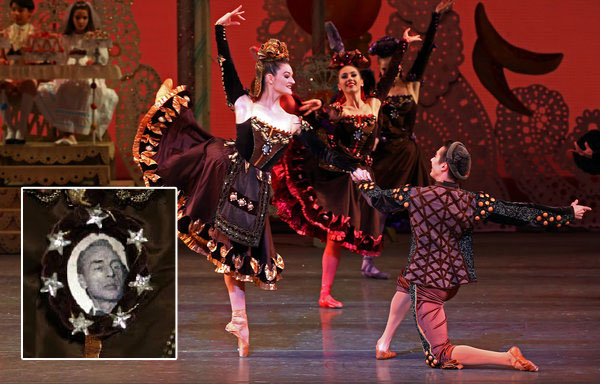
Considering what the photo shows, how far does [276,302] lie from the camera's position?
6.07m

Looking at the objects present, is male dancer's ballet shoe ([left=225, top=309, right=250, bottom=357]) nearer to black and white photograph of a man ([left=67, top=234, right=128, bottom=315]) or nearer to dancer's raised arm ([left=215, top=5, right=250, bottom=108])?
black and white photograph of a man ([left=67, top=234, right=128, bottom=315])

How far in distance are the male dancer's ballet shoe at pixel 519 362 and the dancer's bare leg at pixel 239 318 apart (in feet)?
3.82

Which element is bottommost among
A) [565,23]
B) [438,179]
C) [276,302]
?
[276,302]

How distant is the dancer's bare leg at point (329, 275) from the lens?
233 inches

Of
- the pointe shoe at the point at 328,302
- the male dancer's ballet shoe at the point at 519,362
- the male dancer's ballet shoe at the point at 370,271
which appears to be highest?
the male dancer's ballet shoe at the point at 519,362

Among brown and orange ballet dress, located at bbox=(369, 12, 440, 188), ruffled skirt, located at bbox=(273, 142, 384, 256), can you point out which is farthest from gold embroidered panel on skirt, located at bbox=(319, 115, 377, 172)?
brown and orange ballet dress, located at bbox=(369, 12, 440, 188)

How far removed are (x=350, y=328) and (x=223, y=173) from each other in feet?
3.67

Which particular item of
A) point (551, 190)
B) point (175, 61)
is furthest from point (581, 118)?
point (175, 61)

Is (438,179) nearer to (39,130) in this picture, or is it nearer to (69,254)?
(69,254)

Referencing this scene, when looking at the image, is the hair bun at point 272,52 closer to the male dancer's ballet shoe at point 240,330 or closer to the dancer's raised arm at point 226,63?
the dancer's raised arm at point 226,63

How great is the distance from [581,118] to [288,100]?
514 centimetres

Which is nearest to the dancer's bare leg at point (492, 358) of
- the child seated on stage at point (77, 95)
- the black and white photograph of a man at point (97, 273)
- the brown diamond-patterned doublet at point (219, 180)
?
the brown diamond-patterned doublet at point (219, 180)

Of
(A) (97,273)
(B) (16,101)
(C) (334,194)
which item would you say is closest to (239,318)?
(A) (97,273)

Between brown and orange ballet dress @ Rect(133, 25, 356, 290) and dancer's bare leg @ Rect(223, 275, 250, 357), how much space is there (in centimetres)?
8
